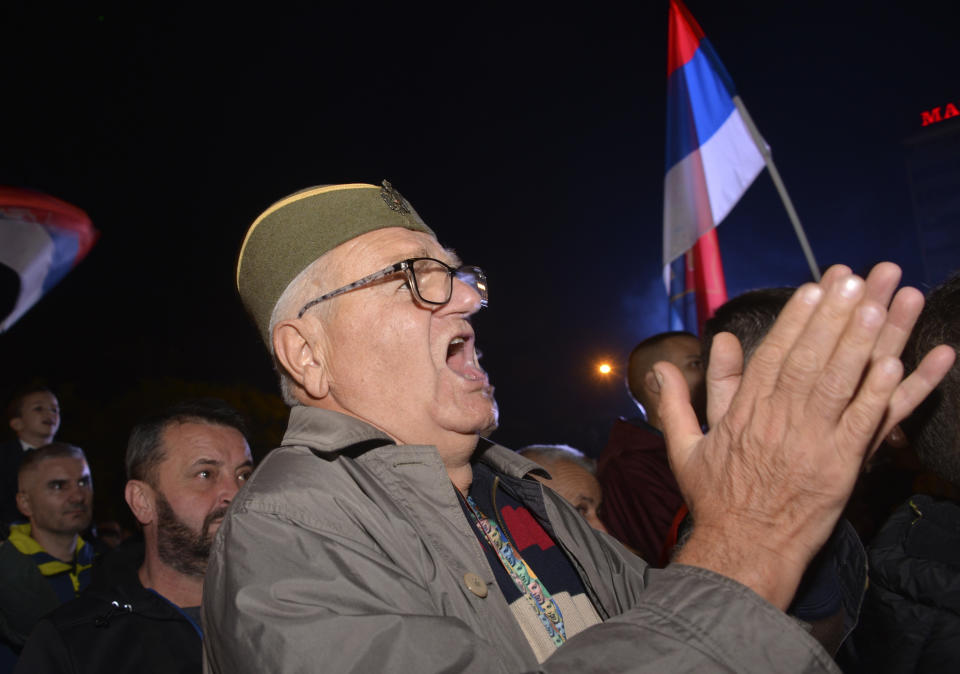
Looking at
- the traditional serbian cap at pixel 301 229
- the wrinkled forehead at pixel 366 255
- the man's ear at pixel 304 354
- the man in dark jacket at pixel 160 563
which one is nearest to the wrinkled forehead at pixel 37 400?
the man in dark jacket at pixel 160 563

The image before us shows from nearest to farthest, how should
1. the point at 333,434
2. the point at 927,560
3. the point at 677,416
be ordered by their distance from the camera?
the point at 677,416
the point at 333,434
the point at 927,560

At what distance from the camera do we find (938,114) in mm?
26391

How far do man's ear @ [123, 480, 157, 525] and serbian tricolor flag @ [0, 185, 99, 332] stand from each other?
588 cm

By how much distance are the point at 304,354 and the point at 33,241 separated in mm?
8185

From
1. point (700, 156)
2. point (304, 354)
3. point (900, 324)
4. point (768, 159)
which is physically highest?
point (700, 156)

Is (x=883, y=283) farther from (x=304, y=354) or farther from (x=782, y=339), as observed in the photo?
(x=304, y=354)

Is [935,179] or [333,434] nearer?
[333,434]

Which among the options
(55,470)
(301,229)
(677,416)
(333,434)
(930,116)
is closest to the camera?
(677,416)

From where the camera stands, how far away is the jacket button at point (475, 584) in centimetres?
140

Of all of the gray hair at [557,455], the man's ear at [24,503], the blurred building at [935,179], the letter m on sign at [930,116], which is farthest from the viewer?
the blurred building at [935,179]

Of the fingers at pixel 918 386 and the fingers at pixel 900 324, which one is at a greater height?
the fingers at pixel 900 324

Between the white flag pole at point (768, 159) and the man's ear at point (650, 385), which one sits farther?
the white flag pole at point (768, 159)

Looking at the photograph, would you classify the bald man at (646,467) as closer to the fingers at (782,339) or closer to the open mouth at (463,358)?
the open mouth at (463,358)

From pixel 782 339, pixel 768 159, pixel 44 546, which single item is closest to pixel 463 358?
pixel 782 339
